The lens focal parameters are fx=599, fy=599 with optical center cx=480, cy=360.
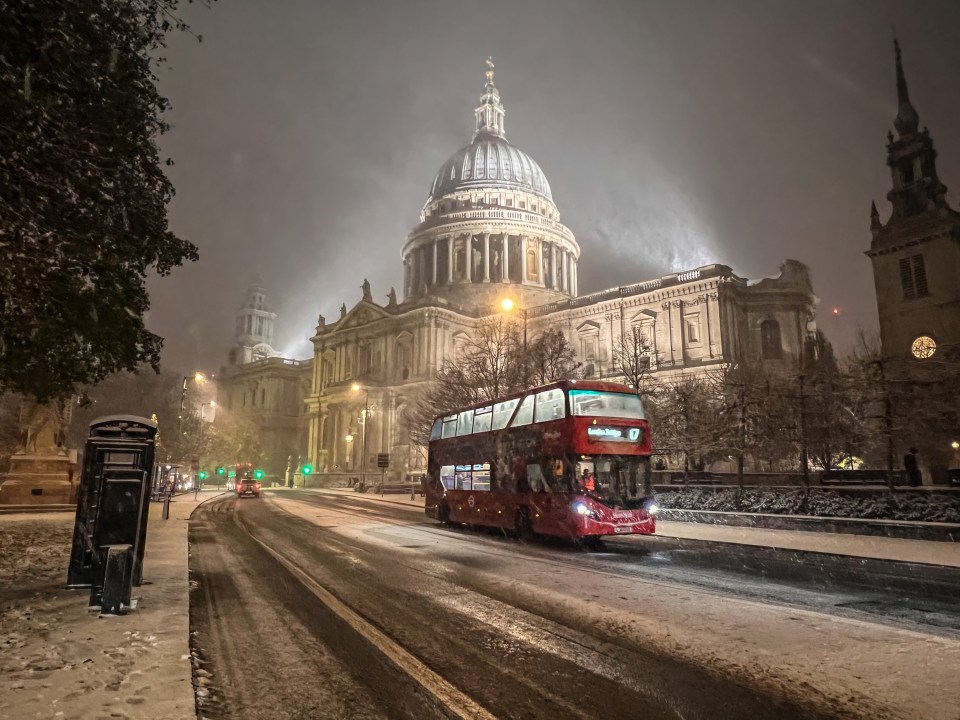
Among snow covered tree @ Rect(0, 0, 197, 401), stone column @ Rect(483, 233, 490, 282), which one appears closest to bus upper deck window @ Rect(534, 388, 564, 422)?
snow covered tree @ Rect(0, 0, 197, 401)

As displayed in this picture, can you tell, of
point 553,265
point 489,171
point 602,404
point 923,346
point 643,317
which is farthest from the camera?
point 489,171

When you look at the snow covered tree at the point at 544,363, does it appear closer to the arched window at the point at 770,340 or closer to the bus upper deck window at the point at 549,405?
the bus upper deck window at the point at 549,405

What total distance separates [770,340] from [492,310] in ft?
93.0

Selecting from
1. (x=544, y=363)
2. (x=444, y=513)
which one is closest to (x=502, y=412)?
(x=444, y=513)

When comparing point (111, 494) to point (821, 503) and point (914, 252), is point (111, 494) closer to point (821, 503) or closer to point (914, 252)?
point (821, 503)

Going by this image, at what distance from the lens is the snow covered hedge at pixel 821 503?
15719 millimetres

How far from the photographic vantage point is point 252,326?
442 feet

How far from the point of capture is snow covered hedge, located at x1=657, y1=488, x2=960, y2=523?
1572 cm

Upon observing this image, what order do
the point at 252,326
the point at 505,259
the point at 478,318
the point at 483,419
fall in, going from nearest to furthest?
the point at 483,419
the point at 478,318
the point at 505,259
the point at 252,326

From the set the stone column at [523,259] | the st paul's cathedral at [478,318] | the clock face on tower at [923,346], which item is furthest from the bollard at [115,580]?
the stone column at [523,259]

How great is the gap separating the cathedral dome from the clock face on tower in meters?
64.2

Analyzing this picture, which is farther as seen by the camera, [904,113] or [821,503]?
[904,113]

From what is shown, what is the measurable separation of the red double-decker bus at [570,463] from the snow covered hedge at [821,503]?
698 centimetres

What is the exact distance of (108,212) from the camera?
9.88 metres
